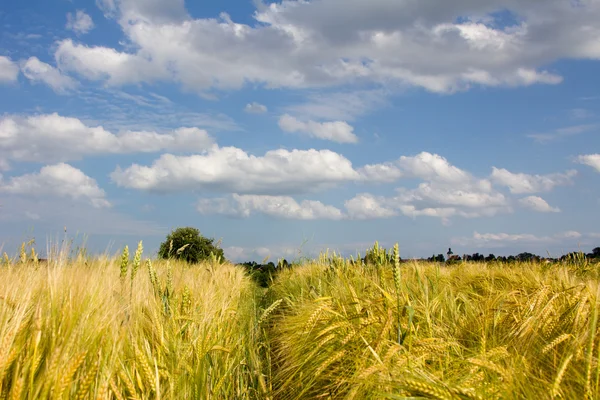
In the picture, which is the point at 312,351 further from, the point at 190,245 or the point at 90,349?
the point at 190,245

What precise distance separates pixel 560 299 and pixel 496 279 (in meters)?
3.27

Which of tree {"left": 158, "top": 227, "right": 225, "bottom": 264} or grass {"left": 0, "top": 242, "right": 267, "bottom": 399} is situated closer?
grass {"left": 0, "top": 242, "right": 267, "bottom": 399}

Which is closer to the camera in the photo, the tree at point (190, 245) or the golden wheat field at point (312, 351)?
the golden wheat field at point (312, 351)

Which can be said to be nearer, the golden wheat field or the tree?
the golden wheat field


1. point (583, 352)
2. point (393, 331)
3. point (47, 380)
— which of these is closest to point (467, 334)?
point (393, 331)

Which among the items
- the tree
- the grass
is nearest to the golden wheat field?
the grass

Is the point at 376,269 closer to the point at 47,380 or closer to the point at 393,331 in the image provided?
the point at 393,331

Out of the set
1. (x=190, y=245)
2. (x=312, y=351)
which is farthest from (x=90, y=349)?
(x=190, y=245)

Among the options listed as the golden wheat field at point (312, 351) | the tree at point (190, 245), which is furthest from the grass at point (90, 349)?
the tree at point (190, 245)

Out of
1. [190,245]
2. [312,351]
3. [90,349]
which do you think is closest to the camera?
[90,349]

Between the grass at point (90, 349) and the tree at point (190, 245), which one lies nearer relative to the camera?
the grass at point (90, 349)

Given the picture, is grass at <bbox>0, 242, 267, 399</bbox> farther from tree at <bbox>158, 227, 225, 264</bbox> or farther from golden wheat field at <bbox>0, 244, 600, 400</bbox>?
tree at <bbox>158, 227, 225, 264</bbox>

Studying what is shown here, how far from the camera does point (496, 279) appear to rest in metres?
6.57

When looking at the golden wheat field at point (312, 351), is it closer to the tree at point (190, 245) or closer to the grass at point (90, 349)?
the grass at point (90, 349)
